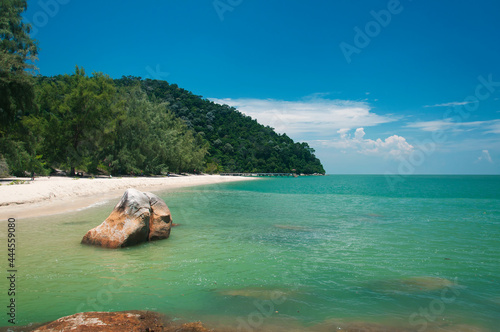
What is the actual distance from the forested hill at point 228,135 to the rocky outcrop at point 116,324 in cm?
10425

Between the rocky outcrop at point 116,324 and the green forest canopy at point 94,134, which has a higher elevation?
the green forest canopy at point 94,134

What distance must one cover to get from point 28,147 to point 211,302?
33990mm

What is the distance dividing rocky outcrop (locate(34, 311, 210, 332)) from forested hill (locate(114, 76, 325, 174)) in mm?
104253

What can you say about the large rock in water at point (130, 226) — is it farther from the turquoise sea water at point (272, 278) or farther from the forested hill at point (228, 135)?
the forested hill at point (228, 135)

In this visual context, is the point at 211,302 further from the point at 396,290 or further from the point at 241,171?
the point at 241,171

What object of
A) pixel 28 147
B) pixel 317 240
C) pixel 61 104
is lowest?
pixel 317 240

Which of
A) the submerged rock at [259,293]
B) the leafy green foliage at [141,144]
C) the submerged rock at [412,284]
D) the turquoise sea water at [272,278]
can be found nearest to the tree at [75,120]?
the leafy green foliage at [141,144]

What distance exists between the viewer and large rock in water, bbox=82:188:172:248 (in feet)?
34.1

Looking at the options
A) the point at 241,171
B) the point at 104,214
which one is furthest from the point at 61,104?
the point at 241,171

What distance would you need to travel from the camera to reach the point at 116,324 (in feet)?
16.1

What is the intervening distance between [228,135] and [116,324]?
136035 millimetres

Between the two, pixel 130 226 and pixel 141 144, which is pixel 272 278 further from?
pixel 141 144

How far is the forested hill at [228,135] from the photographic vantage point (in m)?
125

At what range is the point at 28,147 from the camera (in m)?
31.1
